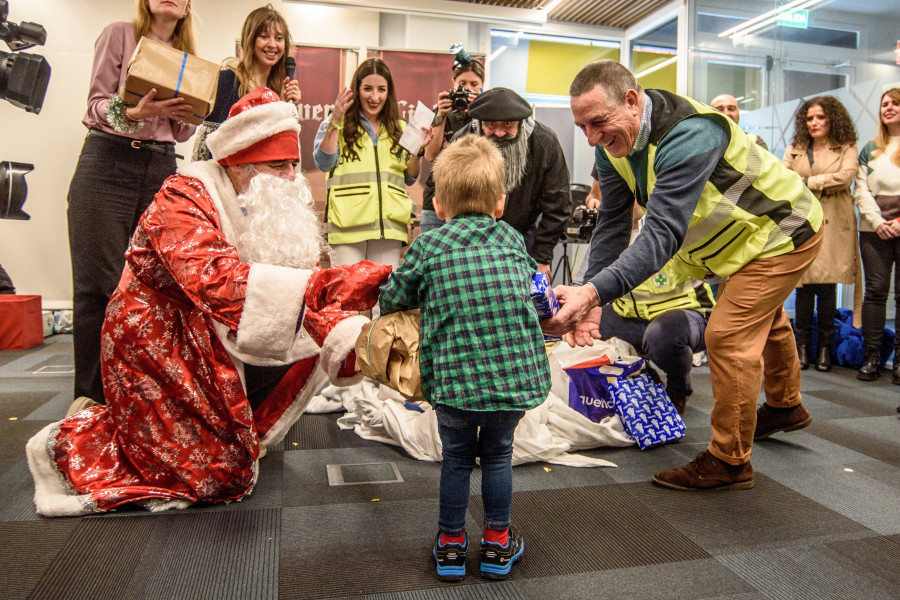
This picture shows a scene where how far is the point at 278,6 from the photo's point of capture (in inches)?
221

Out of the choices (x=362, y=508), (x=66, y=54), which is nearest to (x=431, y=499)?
(x=362, y=508)

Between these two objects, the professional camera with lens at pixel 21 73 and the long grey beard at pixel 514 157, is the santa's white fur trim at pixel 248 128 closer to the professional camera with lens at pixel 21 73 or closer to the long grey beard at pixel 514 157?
the professional camera with lens at pixel 21 73

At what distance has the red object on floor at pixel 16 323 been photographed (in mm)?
4418

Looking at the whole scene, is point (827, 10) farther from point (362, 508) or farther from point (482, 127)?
point (362, 508)

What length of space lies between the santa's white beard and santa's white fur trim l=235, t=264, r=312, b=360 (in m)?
0.38

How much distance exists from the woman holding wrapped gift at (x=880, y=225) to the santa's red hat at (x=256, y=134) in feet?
12.5

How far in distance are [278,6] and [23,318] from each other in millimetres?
3312

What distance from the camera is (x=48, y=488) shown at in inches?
74.4

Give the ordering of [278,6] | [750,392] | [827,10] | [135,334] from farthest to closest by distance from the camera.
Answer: [278,6], [827,10], [750,392], [135,334]

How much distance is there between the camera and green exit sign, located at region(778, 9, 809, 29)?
5.38m

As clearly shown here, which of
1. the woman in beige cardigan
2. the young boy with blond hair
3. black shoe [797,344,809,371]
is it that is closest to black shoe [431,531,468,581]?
the young boy with blond hair

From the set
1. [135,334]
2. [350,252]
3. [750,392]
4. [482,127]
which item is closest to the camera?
[135,334]

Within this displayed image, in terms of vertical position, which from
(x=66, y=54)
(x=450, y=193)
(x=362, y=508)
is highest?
(x=66, y=54)

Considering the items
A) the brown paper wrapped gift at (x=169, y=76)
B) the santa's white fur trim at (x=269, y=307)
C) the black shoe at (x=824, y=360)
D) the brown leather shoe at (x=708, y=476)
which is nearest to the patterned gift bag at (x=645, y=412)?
the brown leather shoe at (x=708, y=476)
